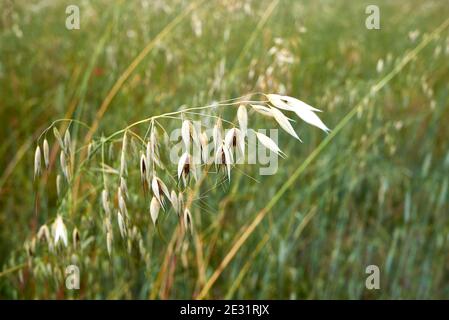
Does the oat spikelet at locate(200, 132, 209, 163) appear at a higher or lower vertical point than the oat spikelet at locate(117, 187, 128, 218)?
higher

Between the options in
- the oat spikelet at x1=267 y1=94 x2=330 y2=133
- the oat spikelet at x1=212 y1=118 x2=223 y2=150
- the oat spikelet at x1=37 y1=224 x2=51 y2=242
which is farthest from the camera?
the oat spikelet at x1=37 y1=224 x2=51 y2=242

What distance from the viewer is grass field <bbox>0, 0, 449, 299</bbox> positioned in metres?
1.37

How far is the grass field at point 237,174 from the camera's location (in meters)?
1.37

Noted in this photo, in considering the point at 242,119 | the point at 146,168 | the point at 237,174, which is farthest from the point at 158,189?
the point at 237,174

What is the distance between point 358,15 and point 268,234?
2.06 meters

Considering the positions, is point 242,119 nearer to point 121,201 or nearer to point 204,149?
point 204,149

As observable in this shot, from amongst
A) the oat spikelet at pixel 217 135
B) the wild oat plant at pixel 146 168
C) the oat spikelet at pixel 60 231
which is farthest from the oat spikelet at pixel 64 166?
the oat spikelet at pixel 217 135

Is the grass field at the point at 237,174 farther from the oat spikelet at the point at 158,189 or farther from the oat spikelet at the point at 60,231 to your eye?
the oat spikelet at the point at 158,189

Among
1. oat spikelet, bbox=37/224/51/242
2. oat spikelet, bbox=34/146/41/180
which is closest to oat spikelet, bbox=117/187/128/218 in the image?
oat spikelet, bbox=34/146/41/180

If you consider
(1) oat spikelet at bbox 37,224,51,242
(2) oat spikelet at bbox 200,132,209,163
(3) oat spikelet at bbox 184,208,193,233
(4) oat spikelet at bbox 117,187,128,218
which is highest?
(2) oat spikelet at bbox 200,132,209,163

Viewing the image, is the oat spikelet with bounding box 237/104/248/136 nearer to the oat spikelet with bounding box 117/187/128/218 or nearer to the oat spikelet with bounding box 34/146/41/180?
the oat spikelet with bounding box 117/187/128/218

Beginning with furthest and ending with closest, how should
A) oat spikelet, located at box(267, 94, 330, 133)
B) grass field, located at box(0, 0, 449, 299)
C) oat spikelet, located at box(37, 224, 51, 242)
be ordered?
grass field, located at box(0, 0, 449, 299), oat spikelet, located at box(37, 224, 51, 242), oat spikelet, located at box(267, 94, 330, 133)
